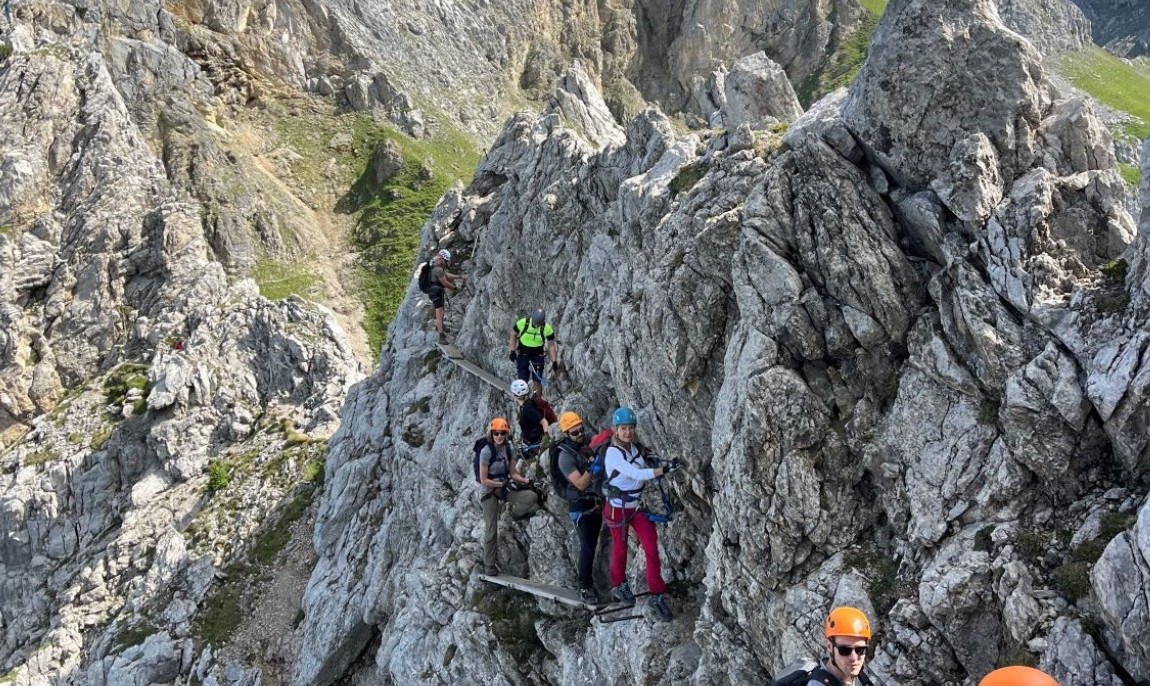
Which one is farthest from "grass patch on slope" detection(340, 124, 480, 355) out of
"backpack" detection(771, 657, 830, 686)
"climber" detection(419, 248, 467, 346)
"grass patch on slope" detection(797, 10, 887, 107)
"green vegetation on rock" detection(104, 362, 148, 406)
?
"backpack" detection(771, 657, 830, 686)

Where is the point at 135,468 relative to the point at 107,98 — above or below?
below

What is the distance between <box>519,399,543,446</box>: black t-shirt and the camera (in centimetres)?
1906

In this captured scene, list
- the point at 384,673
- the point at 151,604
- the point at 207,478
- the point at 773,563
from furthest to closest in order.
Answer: the point at 207,478
the point at 151,604
the point at 384,673
the point at 773,563

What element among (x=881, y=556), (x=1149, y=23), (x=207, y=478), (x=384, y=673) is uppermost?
(x=1149, y=23)

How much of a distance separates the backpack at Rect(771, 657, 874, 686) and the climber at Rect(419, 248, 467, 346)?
74.8 feet

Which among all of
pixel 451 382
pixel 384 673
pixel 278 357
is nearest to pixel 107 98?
pixel 278 357

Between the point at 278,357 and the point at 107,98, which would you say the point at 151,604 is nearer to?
the point at 278,357

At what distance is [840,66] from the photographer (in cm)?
9119

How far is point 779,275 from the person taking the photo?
41.6ft

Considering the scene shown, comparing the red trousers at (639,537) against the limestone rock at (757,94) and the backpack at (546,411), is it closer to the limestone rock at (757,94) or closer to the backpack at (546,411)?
the backpack at (546,411)

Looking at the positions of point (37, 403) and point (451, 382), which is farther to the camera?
point (37, 403)

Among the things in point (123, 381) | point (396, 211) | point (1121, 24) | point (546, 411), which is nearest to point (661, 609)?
point (546, 411)

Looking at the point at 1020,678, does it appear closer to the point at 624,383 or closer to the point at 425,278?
the point at 624,383

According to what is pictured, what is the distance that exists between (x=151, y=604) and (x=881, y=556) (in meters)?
31.9
